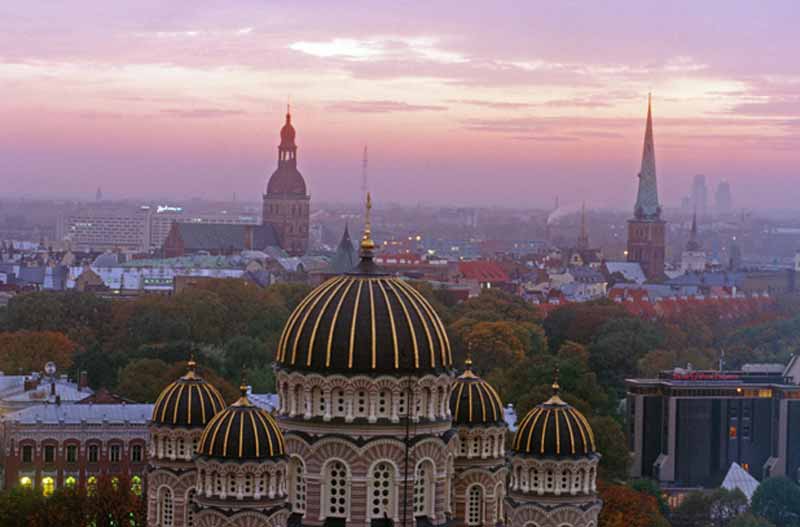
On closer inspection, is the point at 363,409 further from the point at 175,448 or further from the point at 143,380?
the point at 143,380

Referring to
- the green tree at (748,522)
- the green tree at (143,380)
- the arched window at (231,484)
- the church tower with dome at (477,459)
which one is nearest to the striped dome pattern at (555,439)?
the church tower with dome at (477,459)

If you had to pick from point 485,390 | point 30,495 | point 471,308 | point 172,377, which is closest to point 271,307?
point 471,308

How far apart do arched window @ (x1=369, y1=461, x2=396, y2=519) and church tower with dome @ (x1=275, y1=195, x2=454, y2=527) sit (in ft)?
0.11

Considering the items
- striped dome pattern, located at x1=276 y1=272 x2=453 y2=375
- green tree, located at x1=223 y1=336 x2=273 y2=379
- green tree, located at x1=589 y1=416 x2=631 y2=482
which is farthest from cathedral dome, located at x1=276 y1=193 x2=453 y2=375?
green tree, located at x1=223 y1=336 x2=273 y2=379

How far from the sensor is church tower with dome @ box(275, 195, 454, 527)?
65875 mm

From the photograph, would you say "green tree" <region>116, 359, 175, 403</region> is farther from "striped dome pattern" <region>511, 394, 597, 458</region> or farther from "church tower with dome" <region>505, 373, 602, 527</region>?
"church tower with dome" <region>505, 373, 602, 527</region>

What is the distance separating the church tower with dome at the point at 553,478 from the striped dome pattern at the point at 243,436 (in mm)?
9819

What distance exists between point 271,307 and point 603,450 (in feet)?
259

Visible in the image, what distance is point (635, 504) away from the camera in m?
94.7

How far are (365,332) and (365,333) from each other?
3 cm

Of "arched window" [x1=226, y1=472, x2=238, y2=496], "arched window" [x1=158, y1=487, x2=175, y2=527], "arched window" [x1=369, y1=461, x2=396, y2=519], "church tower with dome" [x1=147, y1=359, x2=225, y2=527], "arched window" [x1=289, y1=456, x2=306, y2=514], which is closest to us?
"arched window" [x1=369, y1=461, x2=396, y2=519]

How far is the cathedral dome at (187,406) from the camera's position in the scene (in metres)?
77.9

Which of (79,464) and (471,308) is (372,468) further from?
(471,308)

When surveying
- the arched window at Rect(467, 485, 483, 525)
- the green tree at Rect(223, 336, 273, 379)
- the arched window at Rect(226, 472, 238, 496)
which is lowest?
the green tree at Rect(223, 336, 273, 379)
